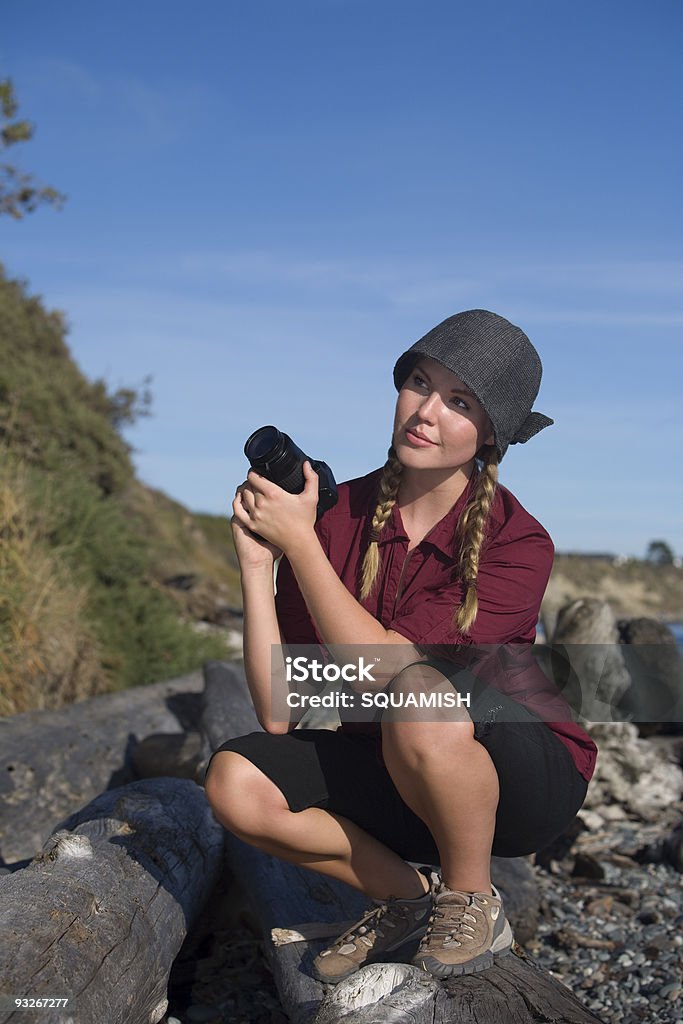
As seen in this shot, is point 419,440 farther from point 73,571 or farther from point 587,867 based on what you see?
point 73,571

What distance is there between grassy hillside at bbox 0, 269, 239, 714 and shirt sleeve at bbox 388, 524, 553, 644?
3.54m

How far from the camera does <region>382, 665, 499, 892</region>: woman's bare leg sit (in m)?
2.45

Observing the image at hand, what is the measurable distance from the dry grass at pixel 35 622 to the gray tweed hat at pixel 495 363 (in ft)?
12.2

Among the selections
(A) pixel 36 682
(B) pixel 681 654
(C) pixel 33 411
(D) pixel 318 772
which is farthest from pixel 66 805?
(C) pixel 33 411

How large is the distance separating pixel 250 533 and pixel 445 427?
0.62 m

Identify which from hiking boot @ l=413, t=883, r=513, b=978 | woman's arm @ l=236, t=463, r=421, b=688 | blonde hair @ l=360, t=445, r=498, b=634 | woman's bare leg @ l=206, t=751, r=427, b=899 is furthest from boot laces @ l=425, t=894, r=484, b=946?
blonde hair @ l=360, t=445, r=498, b=634

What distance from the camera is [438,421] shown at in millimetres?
2748

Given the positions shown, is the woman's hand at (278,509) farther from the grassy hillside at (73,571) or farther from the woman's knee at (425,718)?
the grassy hillside at (73,571)

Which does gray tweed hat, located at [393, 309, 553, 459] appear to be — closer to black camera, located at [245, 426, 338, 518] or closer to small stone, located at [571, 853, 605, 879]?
black camera, located at [245, 426, 338, 518]

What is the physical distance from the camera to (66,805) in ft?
15.3

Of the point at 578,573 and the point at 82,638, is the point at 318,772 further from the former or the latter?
the point at 578,573

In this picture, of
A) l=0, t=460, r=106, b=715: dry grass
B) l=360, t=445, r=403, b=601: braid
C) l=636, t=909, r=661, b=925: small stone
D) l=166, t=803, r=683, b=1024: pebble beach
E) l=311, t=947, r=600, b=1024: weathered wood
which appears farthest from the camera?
l=0, t=460, r=106, b=715: dry grass

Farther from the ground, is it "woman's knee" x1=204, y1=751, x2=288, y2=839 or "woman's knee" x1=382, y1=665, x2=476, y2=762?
"woman's knee" x1=382, y1=665, x2=476, y2=762

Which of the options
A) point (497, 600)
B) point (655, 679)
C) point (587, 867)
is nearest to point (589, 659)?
point (655, 679)
